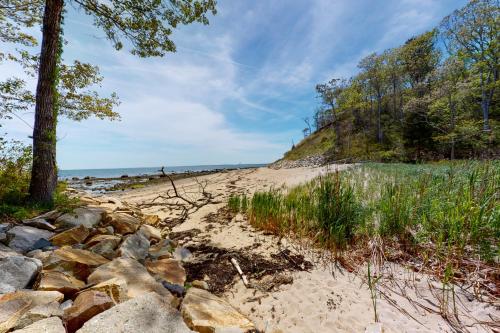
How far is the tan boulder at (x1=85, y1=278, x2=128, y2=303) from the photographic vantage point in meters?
1.88

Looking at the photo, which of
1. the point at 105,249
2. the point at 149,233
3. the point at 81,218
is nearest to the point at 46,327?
the point at 105,249

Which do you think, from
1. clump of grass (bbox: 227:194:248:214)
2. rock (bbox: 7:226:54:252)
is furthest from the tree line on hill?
rock (bbox: 7:226:54:252)

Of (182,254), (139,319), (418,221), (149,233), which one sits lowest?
(182,254)

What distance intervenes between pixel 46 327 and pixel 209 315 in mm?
1208

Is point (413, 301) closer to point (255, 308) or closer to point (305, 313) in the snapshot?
point (305, 313)

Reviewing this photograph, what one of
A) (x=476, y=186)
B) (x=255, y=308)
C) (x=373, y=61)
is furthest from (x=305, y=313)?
(x=373, y=61)

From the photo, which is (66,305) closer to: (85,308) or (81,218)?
(85,308)

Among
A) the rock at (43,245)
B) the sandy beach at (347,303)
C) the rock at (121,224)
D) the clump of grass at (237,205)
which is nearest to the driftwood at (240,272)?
the sandy beach at (347,303)

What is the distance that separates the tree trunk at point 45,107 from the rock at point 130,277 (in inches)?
118

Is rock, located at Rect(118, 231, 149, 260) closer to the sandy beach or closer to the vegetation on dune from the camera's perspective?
the sandy beach

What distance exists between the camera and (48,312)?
158 centimetres

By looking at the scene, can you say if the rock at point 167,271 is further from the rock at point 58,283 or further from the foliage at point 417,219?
the foliage at point 417,219

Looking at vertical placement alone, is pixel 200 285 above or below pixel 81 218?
below

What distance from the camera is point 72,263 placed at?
2.37 m
